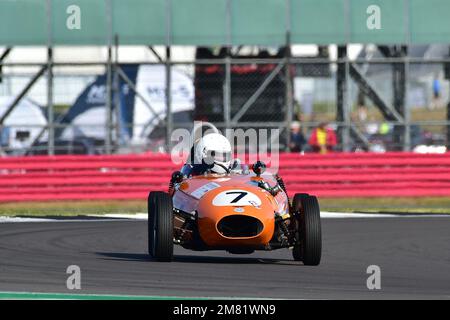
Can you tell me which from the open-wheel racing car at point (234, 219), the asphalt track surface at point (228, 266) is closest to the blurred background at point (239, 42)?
the asphalt track surface at point (228, 266)

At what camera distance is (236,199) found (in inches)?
477

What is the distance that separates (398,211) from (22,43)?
8.81 meters

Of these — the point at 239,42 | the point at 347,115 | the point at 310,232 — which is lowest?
the point at 310,232

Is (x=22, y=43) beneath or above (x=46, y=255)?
above

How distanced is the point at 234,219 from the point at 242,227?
0.35 ft

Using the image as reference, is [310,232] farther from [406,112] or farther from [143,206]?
[406,112]

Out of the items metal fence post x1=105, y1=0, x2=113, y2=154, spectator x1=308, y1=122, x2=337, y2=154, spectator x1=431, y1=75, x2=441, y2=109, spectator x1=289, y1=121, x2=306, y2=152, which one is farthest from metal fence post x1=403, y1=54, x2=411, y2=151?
spectator x1=431, y1=75, x2=441, y2=109

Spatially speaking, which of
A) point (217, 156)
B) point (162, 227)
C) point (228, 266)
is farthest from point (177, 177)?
point (228, 266)

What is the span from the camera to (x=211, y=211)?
12117mm

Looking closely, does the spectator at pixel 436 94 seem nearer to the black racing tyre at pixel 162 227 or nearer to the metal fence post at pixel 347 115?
the metal fence post at pixel 347 115

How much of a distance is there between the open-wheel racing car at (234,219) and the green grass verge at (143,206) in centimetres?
800

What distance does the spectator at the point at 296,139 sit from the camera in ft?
83.4
